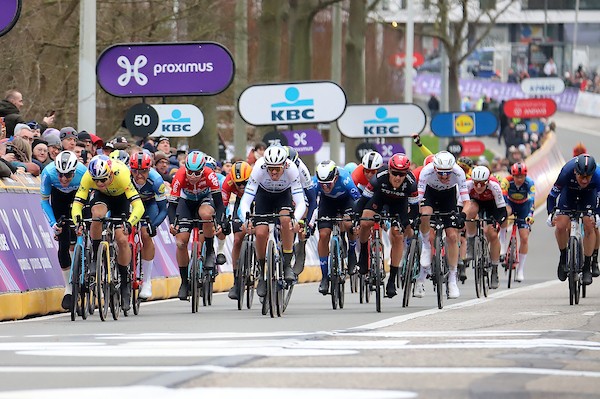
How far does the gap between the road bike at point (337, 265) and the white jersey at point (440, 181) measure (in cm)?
96

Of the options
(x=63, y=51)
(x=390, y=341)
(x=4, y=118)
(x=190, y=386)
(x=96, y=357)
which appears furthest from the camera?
(x=63, y=51)

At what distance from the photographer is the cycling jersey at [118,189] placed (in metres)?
16.7

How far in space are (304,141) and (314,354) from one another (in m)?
19.6

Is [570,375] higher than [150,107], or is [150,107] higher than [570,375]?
[150,107]

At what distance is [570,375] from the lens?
33.0ft

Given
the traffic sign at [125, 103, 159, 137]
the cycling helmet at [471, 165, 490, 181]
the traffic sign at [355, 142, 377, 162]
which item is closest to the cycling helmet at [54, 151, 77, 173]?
the traffic sign at [125, 103, 159, 137]

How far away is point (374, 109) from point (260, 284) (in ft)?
59.1

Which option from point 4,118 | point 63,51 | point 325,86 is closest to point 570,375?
point 4,118

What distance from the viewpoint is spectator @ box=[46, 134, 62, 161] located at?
20000mm

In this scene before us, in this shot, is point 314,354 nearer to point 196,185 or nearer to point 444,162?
point 196,185

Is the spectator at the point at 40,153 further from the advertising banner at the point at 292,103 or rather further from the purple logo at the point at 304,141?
the purple logo at the point at 304,141

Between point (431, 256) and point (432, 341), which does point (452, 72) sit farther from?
point (432, 341)

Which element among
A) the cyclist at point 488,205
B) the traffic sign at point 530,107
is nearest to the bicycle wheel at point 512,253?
the cyclist at point 488,205

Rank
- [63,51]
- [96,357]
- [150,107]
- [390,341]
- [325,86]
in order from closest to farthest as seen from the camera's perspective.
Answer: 1. [96,357]
2. [390,341]
3. [150,107]
4. [325,86]
5. [63,51]
